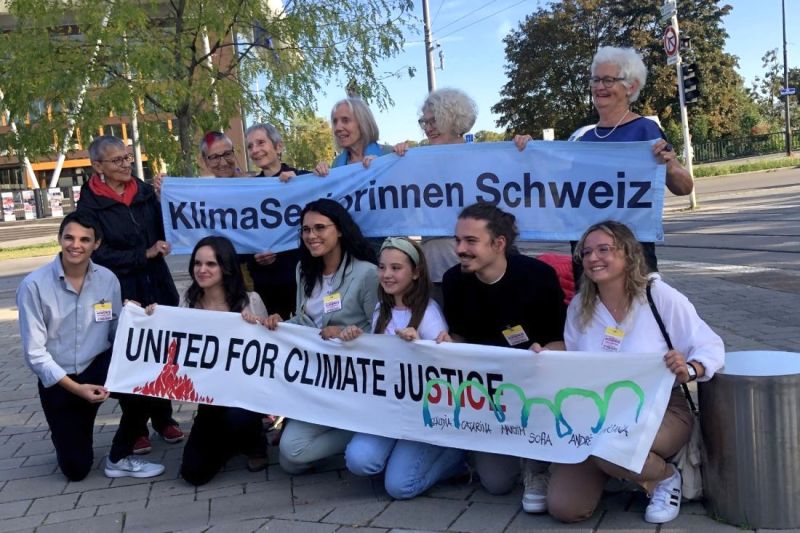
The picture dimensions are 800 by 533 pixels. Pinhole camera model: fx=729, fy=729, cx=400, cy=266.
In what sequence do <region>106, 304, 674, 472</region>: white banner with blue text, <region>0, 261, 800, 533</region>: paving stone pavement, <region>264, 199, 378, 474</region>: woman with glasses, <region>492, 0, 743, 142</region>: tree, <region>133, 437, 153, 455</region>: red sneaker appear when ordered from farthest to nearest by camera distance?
<region>492, 0, 743, 142</region>: tree < <region>133, 437, 153, 455</region>: red sneaker < <region>264, 199, 378, 474</region>: woman with glasses < <region>0, 261, 800, 533</region>: paving stone pavement < <region>106, 304, 674, 472</region>: white banner with blue text

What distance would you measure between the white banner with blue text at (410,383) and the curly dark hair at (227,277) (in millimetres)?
153

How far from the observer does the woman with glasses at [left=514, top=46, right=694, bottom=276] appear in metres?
4.18

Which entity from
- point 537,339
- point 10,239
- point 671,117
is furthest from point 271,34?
point 671,117

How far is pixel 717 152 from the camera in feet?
153

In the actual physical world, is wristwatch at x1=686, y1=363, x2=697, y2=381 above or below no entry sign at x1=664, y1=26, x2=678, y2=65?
below

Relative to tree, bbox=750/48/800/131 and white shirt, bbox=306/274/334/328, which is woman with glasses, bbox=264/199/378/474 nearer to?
white shirt, bbox=306/274/334/328

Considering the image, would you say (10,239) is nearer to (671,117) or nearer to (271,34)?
(271,34)

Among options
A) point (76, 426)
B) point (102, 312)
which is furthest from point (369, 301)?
point (76, 426)

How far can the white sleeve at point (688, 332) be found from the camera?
3268 millimetres

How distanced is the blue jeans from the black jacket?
6.36ft

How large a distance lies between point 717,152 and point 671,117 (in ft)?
12.1

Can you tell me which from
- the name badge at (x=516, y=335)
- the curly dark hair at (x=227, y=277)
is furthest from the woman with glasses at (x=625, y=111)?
the curly dark hair at (x=227, y=277)

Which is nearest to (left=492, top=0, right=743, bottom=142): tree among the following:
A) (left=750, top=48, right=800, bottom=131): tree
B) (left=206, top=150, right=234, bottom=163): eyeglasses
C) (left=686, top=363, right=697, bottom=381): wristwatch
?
(left=750, top=48, right=800, bottom=131): tree

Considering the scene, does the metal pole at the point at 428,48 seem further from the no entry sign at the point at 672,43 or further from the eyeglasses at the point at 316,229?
the eyeglasses at the point at 316,229
